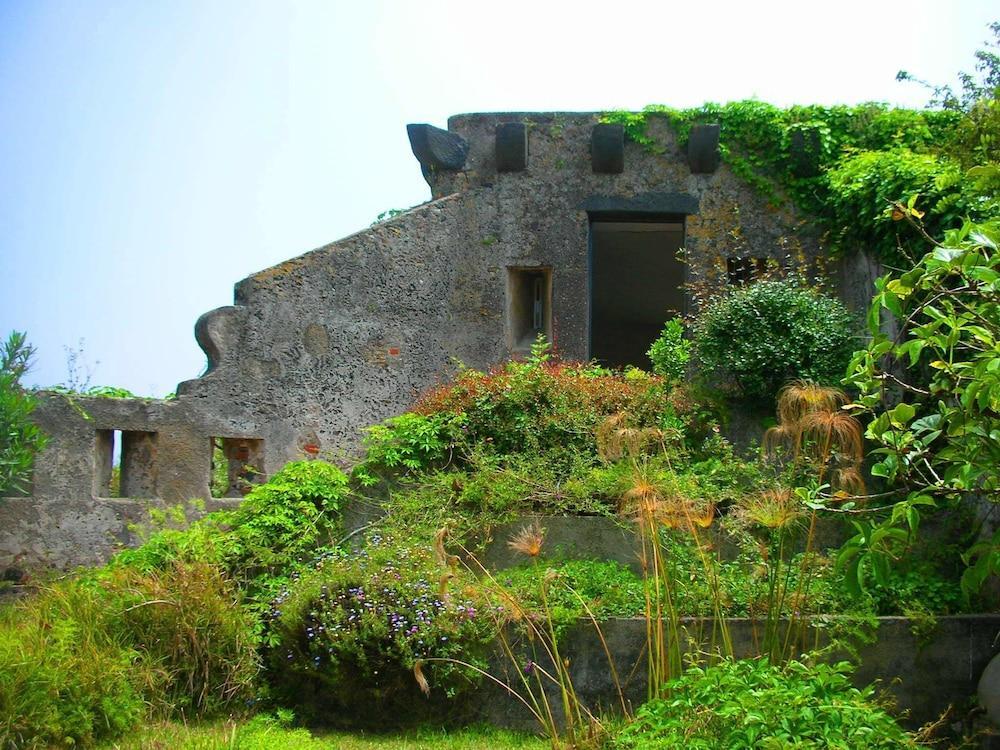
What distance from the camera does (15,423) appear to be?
772cm

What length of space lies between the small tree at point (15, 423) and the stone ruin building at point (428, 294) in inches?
16.1

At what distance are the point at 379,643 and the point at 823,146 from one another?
7016 millimetres

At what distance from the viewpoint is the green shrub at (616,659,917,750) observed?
4.35 meters

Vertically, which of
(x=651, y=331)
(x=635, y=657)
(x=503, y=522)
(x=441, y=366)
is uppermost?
(x=651, y=331)

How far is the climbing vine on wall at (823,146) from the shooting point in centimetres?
930

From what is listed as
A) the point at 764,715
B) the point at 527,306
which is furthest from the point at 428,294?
the point at 764,715

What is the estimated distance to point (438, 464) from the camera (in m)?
8.47

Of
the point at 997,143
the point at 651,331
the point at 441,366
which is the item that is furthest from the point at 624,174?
the point at 651,331

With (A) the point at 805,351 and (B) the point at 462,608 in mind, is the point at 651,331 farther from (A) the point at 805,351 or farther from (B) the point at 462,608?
(B) the point at 462,608

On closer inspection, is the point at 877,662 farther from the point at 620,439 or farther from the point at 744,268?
the point at 744,268

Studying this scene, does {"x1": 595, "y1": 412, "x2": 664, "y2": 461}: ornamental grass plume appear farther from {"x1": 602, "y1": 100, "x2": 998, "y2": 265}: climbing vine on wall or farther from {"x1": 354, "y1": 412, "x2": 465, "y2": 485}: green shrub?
{"x1": 602, "y1": 100, "x2": 998, "y2": 265}: climbing vine on wall

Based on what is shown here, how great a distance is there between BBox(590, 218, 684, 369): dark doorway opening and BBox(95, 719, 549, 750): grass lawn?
20.9 feet

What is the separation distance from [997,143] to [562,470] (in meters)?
4.30

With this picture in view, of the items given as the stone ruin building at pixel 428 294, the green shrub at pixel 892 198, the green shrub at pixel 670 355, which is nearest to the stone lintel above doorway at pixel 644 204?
the stone ruin building at pixel 428 294
